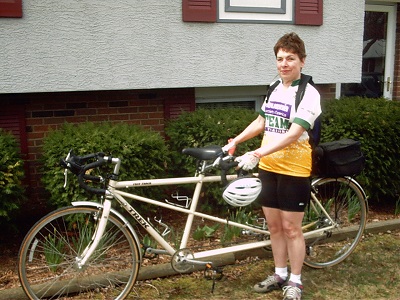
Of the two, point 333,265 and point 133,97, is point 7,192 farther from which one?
point 333,265

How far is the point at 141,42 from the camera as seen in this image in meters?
4.46

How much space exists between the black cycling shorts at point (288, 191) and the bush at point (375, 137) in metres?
1.83

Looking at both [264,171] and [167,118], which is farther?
[167,118]

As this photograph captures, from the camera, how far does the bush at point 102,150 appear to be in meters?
3.64

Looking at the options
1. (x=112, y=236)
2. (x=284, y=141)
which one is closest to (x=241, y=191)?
(x=284, y=141)

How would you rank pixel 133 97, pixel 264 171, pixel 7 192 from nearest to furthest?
pixel 264 171, pixel 7 192, pixel 133 97

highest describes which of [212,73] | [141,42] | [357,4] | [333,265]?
[357,4]

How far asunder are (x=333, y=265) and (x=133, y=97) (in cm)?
270

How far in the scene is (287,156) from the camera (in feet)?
9.58

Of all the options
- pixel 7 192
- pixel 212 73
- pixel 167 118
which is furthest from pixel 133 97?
pixel 7 192

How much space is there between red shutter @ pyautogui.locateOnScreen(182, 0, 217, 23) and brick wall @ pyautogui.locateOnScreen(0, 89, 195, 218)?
900 mm

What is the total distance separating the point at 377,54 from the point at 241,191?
5.28 meters

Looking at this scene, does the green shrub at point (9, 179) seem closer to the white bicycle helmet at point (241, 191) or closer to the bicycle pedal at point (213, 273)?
the bicycle pedal at point (213, 273)

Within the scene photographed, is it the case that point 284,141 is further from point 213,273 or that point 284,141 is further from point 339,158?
point 213,273
